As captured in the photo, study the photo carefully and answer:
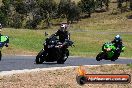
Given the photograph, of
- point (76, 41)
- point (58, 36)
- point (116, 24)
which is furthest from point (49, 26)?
point (58, 36)

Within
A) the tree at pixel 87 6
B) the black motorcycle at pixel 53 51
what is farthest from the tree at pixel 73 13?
the black motorcycle at pixel 53 51

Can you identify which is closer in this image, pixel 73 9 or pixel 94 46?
pixel 94 46

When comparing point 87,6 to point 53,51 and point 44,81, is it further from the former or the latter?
point 44,81

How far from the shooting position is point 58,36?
70.6 feet

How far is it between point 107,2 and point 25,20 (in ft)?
88.6

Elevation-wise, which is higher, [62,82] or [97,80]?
[97,80]

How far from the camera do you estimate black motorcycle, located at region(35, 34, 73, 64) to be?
68.1ft

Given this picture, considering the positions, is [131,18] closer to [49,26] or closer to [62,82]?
[49,26]

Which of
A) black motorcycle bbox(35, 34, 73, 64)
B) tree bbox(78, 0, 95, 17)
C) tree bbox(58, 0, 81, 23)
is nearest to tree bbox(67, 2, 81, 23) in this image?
tree bbox(58, 0, 81, 23)

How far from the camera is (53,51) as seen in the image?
21.1 metres

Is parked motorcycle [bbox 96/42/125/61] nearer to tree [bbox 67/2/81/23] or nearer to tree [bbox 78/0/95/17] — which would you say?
tree [bbox 67/2/81/23]

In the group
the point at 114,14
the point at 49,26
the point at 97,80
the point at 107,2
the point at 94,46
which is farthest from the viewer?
the point at 107,2

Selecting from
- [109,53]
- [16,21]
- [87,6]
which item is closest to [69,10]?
[87,6]

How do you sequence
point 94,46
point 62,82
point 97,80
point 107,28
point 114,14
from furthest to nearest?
point 114,14 → point 107,28 → point 94,46 → point 62,82 → point 97,80
